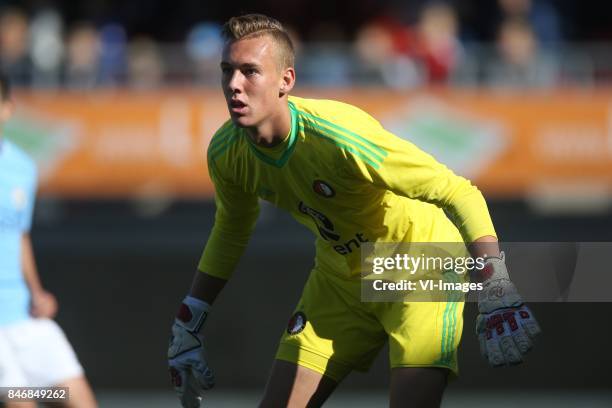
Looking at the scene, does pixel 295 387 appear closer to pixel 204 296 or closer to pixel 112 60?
pixel 204 296

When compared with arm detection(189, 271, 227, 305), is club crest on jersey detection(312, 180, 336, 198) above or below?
above

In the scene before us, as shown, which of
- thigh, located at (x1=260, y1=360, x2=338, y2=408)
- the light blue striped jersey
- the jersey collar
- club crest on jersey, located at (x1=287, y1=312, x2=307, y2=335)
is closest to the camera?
the jersey collar

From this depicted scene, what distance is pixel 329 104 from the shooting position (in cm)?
507

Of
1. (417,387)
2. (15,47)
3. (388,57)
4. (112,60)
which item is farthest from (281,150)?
(15,47)

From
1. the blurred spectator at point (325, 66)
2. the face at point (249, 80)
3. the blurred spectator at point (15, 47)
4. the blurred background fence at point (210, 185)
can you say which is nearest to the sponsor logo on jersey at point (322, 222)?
the face at point (249, 80)

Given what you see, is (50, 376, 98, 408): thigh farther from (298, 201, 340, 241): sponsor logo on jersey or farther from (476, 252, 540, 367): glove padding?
(476, 252, 540, 367): glove padding

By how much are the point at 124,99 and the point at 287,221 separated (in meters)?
2.21

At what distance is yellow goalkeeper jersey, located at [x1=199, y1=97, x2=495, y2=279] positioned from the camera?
4770 mm

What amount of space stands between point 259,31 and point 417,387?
69.6 inches

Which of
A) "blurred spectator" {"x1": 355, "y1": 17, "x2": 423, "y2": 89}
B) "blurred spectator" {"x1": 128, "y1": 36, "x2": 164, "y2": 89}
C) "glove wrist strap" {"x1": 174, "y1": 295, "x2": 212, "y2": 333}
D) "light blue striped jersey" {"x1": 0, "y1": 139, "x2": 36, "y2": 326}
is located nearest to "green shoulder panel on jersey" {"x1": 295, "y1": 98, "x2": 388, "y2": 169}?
"glove wrist strap" {"x1": 174, "y1": 295, "x2": 212, "y2": 333}

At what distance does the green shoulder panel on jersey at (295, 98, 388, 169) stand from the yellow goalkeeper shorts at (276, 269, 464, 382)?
79cm

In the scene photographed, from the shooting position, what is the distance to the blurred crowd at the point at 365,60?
11.5 meters

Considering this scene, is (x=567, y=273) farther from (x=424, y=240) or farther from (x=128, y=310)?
(x=128, y=310)

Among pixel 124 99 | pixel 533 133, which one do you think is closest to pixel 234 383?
pixel 124 99
